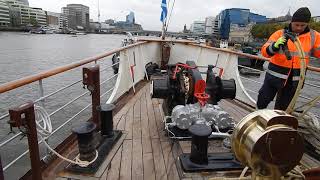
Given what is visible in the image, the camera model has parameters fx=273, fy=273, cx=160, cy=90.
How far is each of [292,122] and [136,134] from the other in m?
2.52

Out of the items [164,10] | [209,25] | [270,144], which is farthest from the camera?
[209,25]

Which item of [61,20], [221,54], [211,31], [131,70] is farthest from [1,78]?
[61,20]

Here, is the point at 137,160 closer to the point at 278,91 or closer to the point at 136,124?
the point at 136,124

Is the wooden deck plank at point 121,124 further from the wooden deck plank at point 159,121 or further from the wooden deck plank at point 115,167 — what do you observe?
the wooden deck plank at point 115,167

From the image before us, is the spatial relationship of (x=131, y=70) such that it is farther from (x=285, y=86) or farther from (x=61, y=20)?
(x=61, y=20)

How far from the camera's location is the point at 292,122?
4.15 ft

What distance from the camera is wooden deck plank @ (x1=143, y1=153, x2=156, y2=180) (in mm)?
2629

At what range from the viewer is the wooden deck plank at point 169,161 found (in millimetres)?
2627

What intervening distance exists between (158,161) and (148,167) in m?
0.16

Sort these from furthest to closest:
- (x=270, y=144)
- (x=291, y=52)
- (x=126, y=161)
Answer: (x=291, y=52) < (x=126, y=161) < (x=270, y=144)

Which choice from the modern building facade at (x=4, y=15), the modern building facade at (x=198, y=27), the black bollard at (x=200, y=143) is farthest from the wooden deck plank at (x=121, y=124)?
the modern building facade at (x=198, y=27)

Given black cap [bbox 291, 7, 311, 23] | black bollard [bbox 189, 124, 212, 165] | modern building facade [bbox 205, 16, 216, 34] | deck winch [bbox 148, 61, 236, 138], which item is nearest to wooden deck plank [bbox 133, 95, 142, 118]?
deck winch [bbox 148, 61, 236, 138]

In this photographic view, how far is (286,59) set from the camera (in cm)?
319

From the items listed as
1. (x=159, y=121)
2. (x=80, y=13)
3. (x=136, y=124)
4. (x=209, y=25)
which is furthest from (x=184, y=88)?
(x=80, y=13)
